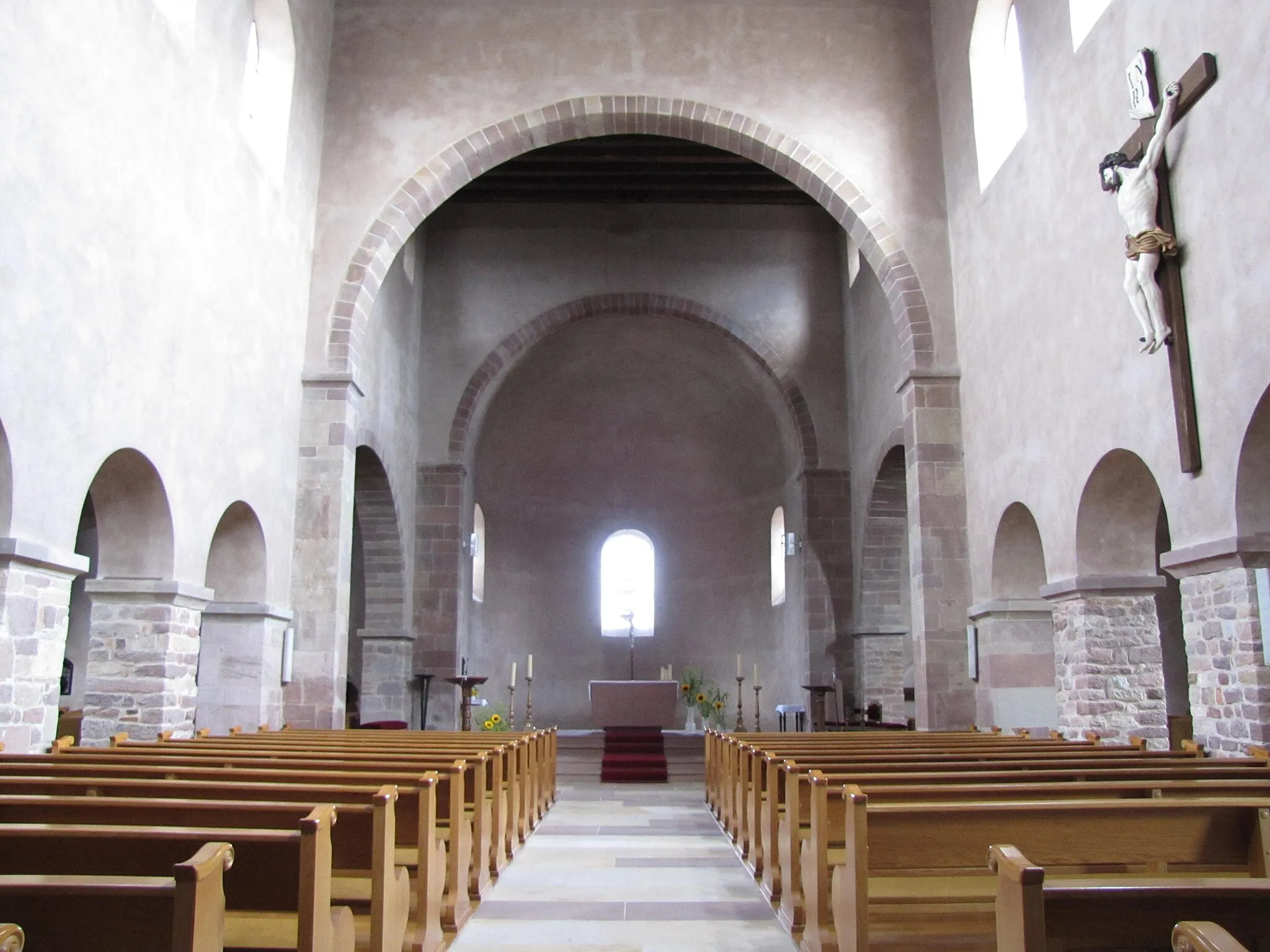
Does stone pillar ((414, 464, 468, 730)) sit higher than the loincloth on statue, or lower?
lower

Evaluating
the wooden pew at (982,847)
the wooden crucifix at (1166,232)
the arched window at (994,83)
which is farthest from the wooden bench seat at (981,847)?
the arched window at (994,83)

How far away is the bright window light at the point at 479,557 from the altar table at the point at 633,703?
5.16m

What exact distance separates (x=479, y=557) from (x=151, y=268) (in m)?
12.0

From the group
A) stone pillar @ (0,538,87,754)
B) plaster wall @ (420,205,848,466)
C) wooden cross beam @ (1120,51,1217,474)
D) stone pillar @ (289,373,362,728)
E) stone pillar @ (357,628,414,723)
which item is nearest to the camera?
stone pillar @ (0,538,87,754)

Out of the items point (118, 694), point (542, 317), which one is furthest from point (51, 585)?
point (542, 317)

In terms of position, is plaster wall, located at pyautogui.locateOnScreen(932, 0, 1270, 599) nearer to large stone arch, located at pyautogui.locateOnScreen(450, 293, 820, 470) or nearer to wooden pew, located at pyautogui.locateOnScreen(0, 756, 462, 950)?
wooden pew, located at pyautogui.locateOnScreen(0, 756, 462, 950)

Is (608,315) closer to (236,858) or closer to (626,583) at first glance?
(626,583)

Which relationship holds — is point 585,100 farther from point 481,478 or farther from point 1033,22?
point 481,478

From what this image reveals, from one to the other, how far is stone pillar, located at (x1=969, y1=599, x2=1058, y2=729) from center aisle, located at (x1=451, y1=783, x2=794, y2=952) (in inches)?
128

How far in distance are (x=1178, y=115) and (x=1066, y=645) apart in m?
4.15

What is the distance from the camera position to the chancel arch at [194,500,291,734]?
997 cm

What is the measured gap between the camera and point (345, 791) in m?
3.96

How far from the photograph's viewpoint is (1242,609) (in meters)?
6.34

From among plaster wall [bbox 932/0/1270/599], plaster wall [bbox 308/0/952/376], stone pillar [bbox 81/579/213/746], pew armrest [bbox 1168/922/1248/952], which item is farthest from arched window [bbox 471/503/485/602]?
pew armrest [bbox 1168/922/1248/952]
